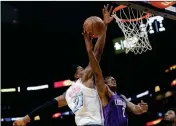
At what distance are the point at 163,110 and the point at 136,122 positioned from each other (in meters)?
1.71

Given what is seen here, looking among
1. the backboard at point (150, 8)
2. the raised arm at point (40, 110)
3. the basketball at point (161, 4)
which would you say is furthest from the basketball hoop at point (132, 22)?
the raised arm at point (40, 110)

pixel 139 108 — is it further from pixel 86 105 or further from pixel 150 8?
pixel 150 8

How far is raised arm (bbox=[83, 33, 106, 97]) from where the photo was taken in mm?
3227

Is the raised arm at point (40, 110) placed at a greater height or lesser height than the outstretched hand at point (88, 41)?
lesser

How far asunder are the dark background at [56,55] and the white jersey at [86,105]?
9589 mm

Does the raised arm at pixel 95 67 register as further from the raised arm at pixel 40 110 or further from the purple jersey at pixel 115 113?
the raised arm at pixel 40 110

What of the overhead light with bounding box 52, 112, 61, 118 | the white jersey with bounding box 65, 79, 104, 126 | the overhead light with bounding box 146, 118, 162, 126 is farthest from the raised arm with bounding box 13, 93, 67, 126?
the overhead light with bounding box 52, 112, 61, 118

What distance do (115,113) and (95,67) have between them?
1.68 ft

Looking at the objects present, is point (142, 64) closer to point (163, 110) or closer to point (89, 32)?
point (163, 110)

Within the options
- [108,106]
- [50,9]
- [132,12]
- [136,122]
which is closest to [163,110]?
[136,122]

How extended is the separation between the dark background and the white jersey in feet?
31.5

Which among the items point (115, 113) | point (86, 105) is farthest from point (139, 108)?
point (86, 105)

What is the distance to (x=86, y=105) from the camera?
3281 mm

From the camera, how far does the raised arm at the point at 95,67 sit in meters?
3.23
